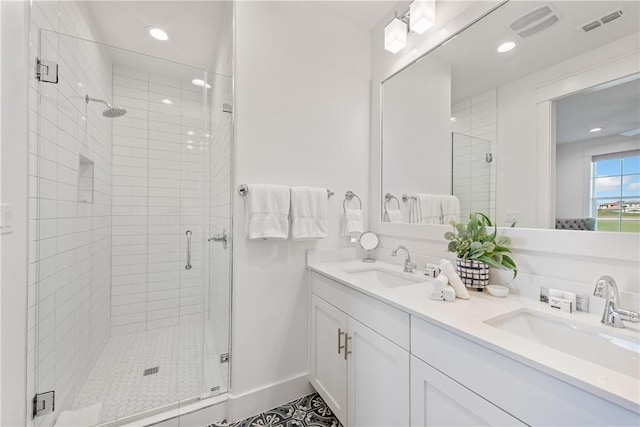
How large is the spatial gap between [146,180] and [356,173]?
1.82 meters

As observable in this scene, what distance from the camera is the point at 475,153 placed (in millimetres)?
1291

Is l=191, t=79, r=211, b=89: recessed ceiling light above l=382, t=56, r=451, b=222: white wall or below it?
above

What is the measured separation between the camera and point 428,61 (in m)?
1.53

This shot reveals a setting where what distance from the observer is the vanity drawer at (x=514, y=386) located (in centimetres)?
51

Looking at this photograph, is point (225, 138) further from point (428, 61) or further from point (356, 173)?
point (428, 61)

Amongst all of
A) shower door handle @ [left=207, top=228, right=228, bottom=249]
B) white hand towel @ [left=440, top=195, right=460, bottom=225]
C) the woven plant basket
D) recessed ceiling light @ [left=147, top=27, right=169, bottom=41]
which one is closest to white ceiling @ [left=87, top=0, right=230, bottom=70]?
recessed ceiling light @ [left=147, top=27, right=169, bottom=41]

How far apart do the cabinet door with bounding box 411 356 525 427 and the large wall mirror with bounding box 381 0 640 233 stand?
714mm

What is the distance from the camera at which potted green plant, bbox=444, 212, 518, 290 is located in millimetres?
1092

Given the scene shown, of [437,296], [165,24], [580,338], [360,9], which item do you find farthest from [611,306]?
[165,24]

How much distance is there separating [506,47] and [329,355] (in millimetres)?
1715

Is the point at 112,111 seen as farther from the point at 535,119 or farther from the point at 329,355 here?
the point at 535,119

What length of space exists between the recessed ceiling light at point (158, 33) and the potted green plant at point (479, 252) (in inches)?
99.5

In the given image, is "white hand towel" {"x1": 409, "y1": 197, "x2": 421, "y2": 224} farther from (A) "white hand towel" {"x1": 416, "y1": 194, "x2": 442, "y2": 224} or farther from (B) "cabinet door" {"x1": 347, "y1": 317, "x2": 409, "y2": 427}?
(B) "cabinet door" {"x1": 347, "y1": 317, "x2": 409, "y2": 427}

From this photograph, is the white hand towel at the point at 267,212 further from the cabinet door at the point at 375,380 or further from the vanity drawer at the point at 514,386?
the vanity drawer at the point at 514,386
